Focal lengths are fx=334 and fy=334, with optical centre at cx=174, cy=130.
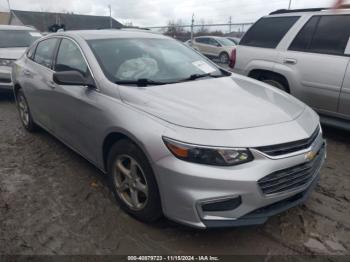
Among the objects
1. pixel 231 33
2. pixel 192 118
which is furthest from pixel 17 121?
pixel 231 33

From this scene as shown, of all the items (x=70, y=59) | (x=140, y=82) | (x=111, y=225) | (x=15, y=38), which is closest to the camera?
(x=111, y=225)

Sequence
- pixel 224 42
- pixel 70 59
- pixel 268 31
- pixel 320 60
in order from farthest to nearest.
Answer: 1. pixel 224 42
2. pixel 268 31
3. pixel 320 60
4. pixel 70 59

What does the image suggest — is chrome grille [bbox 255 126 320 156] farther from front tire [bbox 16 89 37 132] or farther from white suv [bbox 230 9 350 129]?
front tire [bbox 16 89 37 132]

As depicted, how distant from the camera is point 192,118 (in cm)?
261

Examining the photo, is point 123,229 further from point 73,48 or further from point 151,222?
point 73,48

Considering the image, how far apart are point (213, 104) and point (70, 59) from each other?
195 cm

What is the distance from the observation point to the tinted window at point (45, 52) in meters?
4.40

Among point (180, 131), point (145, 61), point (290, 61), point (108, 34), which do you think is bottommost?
point (180, 131)

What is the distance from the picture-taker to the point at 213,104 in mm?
2877

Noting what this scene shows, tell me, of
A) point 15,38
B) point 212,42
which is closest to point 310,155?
point 15,38

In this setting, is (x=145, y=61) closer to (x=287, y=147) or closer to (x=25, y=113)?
(x=287, y=147)

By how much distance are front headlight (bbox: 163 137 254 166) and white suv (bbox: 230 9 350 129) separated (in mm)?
2838

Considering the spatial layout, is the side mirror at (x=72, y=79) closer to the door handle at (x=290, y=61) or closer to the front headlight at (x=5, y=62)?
the door handle at (x=290, y=61)

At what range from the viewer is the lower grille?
247cm
